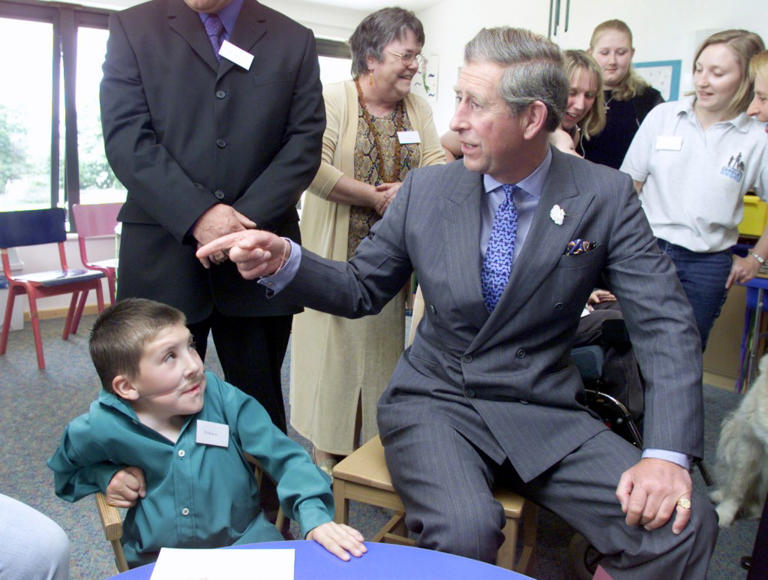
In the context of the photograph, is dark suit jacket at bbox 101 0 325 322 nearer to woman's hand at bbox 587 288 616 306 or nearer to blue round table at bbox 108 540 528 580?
blue round table at bbox 108 540 528 580

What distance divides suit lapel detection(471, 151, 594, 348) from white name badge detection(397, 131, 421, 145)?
2.93 ft

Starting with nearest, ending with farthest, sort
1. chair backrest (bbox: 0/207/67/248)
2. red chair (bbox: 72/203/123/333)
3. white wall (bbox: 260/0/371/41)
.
Answer: chair backrest (bbox: 0/207/67/248) → red chair (bbox: 72/203/123/333) → white wall (bbox: 260/0/371/41)

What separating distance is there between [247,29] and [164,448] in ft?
3.82

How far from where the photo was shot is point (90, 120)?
5.92 metres

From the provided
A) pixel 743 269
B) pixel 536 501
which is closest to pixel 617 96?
pixel 743 269

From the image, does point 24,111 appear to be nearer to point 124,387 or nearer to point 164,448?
point 124,387

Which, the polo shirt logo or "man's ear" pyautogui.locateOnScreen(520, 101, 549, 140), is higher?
"man's ear" pyautogui.locateOnScreen(520, 101, 549, 140)

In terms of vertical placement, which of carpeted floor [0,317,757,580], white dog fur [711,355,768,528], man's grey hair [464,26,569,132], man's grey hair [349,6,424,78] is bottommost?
carpeted floor [0,317,757,580]

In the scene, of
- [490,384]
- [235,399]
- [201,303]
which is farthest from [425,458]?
[201,303]

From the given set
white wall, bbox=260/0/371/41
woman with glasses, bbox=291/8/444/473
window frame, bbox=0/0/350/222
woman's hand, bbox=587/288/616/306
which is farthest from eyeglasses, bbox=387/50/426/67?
white wall, bbox=260/0/371/41

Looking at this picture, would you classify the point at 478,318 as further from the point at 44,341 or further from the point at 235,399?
the point at 44,341

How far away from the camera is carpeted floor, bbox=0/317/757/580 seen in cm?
222

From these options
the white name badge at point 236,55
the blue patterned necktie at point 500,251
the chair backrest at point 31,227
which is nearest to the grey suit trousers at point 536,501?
the blue patterned necktie at point 500,251

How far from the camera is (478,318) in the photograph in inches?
61.7
